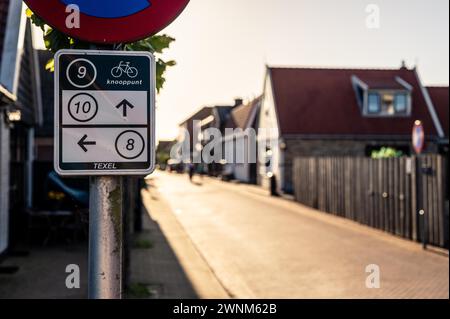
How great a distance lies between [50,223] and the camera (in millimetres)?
11664

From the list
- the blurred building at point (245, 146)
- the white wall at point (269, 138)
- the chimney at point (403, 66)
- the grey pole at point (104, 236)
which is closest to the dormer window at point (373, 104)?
the chimney at point (403, 66)

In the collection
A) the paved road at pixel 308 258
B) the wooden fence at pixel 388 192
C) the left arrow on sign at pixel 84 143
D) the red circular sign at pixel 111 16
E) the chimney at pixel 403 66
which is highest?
the chimney at pixel 403 66

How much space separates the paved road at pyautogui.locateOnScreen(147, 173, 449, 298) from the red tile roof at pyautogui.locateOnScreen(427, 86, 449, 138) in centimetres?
1763

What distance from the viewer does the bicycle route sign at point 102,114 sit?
5.64 feet

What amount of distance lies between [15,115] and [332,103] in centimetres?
2397

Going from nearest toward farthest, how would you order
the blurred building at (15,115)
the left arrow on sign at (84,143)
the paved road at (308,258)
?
the left arrow on sign at (84,143) → the paved road at (308,258) → the blurred building at (15,115)

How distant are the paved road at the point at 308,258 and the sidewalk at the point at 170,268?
257mm

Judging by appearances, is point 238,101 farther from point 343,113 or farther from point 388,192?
point 388,192

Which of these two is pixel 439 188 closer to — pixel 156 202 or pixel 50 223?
pixel 50 223

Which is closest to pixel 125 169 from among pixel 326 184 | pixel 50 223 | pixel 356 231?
pixel 50 223

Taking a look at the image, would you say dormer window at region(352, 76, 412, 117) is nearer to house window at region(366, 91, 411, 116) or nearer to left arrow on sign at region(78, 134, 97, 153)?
house window at region(366, 91, 411, 116)

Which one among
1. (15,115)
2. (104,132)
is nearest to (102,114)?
(104,132)

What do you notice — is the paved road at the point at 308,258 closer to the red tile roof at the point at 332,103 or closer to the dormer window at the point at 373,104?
the red tile roof at the point at 332,103

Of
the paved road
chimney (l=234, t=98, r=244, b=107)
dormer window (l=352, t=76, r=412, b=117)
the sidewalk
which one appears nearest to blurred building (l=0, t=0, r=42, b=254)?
the sidewalk
